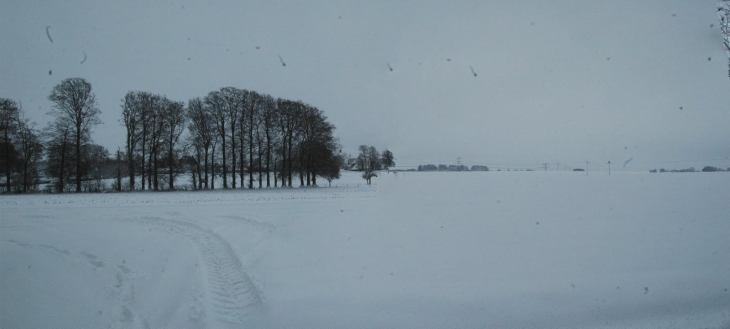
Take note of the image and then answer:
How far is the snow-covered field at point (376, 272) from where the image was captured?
15.4 feet

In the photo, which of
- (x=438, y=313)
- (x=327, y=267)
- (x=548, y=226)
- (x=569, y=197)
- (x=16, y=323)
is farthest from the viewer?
(x=569, y=197)

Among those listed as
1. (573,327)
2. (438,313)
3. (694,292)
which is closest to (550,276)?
(573,327)

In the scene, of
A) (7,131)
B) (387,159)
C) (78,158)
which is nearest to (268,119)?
(78,158)

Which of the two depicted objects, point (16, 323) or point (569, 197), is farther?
point (569, 197)

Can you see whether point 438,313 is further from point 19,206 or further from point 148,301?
point 19,206

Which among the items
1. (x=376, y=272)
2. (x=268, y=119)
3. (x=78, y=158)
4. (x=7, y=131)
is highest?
(x=268, y=119)

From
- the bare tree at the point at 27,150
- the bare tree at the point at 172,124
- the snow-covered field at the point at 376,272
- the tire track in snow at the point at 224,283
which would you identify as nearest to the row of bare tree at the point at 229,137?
the bare tree at the point at 172,124

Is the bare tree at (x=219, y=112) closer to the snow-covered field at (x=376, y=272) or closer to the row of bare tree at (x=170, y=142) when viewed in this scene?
the row of bare tree at (x=170, y=142)

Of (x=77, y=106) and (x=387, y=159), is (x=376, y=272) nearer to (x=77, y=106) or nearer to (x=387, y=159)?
(x=77, y=106)

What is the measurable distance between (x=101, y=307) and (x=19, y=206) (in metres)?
19.4

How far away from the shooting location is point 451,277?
20.1 ft

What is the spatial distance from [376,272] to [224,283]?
9.87ft

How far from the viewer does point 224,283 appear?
5.81 m

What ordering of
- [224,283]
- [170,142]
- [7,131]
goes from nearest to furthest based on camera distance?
[224,283]
[7,131]
[170,142]
